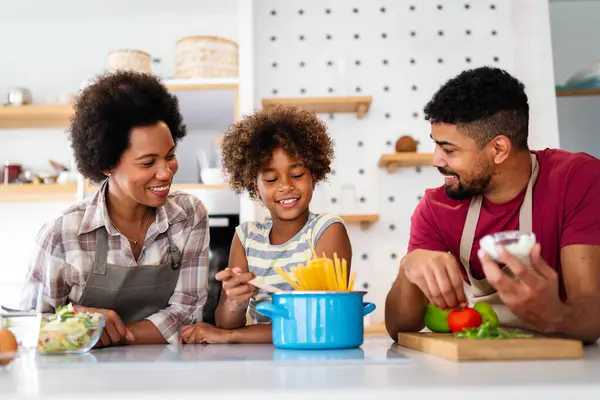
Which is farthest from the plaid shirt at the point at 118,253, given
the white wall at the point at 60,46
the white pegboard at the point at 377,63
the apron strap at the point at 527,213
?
the white wall at the point at 60,46

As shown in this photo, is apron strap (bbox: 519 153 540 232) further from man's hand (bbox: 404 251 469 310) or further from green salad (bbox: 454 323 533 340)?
green salad (bbox: 454 323 533 340)

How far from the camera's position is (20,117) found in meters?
3.23

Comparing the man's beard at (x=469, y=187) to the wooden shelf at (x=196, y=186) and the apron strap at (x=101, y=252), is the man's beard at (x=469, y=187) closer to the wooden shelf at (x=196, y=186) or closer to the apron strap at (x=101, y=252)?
the apron strap at (x=101, y=252)

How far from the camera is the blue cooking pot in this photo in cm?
104

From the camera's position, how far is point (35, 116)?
3.19 metres

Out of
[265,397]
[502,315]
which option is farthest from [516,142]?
[265,397]

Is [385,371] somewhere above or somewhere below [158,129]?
below

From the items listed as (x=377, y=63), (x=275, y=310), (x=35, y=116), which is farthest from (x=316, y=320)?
(x=35, y=116)

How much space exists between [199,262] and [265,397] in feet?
3.95

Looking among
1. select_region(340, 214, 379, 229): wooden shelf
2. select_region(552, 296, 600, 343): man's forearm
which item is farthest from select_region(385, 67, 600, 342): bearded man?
select_region(340, 214, 379, 229): wooden shelf

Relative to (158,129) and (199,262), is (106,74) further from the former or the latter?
(199,262)

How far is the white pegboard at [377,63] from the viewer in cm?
316

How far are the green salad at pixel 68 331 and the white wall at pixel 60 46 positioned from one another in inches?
91.7

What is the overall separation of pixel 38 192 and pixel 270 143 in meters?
1.84
